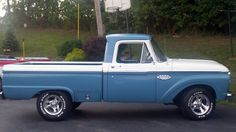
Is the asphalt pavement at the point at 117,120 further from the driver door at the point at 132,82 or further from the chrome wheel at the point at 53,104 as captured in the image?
the driver door at the point at 132,82

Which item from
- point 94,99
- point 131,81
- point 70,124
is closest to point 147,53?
point 131,81

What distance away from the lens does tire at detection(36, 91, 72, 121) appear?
11.0 m

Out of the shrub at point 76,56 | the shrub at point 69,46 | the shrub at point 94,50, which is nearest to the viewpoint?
the shrub at point 76,56

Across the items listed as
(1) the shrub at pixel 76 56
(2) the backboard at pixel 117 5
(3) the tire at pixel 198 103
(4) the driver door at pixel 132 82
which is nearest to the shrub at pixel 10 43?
(2) the backboard at pixel 117 5

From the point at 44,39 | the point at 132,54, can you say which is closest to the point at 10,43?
the point at 44,39

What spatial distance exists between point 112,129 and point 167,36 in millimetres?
17600

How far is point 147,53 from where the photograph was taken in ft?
36.1

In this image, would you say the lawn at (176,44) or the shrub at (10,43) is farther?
the shrub at (10,43)

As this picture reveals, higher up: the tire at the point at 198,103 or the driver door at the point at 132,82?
the driver door at the point at 132,82

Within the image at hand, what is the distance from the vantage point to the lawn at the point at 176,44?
21381mm

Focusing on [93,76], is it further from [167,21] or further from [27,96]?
[167,21]

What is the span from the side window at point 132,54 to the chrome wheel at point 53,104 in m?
1.45

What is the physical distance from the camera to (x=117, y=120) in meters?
11.0

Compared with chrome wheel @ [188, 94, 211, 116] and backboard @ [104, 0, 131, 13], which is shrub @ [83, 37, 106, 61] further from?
chrome wheel @ [188, 94, 211, 116]
